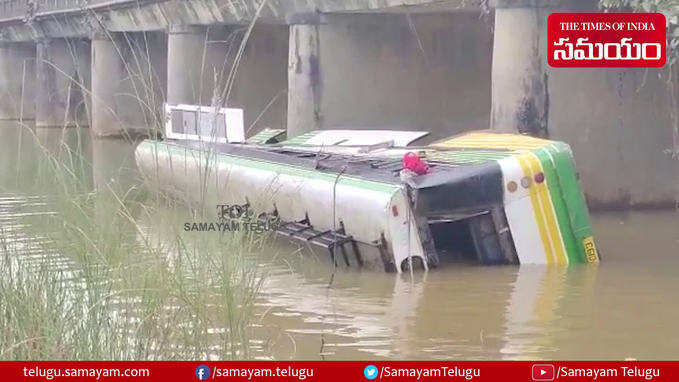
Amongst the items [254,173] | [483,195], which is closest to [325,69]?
[254,173]

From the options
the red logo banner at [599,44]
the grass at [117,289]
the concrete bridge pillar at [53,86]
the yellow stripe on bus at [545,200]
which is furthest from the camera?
the concrete bridge pillar at [53,86]

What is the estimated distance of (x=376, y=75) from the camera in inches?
897

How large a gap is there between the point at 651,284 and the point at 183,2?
59.3 feet

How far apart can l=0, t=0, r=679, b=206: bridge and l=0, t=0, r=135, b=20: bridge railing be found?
0.15 meters

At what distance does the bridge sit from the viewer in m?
16.2

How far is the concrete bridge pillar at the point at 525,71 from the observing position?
16172mm

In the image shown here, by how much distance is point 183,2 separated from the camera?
2777cm

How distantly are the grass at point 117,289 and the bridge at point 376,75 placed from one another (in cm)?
62
